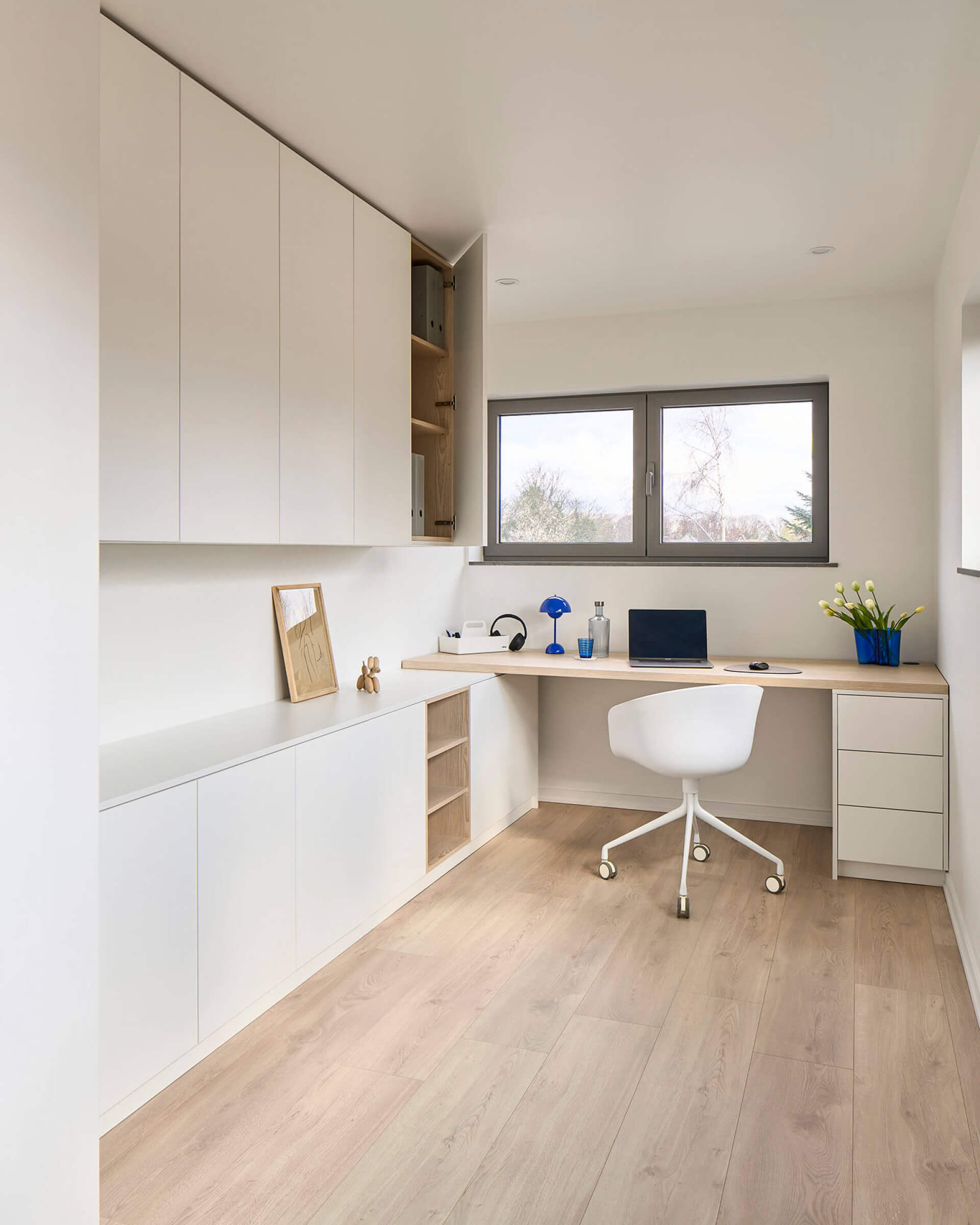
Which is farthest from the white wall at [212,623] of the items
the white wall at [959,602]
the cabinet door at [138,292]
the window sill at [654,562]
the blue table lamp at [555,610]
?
the white wall at [959,602]

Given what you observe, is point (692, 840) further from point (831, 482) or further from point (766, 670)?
point (831, 482)

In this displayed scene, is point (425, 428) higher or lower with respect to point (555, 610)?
higher

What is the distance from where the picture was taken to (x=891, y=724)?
338 cm

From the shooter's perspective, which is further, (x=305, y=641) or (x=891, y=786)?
(x=891, y=786)

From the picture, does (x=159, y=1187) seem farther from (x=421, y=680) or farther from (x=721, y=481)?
(x=721, y=481)

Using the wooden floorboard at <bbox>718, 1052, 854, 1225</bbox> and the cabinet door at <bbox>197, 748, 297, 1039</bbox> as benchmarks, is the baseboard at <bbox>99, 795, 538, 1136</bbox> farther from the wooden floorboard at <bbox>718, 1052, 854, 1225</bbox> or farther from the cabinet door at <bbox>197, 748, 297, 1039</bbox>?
the wooden floorboard at <bbox>718, 1052, 854, 1225</bbox>

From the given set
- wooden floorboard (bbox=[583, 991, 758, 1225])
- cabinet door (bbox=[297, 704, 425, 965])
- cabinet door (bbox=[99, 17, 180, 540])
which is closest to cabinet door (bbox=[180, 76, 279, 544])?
cabinet door (bbox=[99, 17, 180, 540])

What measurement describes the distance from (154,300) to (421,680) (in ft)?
6.08

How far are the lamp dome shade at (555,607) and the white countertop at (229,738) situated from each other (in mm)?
995

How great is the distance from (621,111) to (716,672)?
2121mm

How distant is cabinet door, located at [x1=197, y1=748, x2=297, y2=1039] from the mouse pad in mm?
1979

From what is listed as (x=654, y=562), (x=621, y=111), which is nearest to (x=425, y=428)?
(x=621, y=111)

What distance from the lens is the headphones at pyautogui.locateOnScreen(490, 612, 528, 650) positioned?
14.1 ft

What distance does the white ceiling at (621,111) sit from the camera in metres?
1.99
